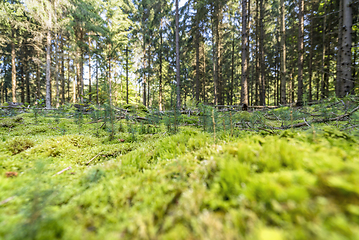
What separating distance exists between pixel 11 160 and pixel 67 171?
95 centimetres

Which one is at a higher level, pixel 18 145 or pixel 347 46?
pixel 347 46

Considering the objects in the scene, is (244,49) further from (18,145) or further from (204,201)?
(18,145)

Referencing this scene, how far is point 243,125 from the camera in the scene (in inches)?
153

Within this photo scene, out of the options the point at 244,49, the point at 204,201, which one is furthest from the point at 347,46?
the point at 204,201

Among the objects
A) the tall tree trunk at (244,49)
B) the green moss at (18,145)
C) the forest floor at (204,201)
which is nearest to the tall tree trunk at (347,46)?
the tall tree trunk at (244,49)

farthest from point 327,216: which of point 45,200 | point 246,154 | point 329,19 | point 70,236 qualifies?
point 329,19

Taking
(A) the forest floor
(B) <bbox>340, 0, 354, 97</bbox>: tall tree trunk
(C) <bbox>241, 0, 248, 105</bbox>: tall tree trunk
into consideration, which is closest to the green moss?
(A) the forest floor

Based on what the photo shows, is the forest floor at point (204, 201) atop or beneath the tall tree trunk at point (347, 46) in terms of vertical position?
beneath

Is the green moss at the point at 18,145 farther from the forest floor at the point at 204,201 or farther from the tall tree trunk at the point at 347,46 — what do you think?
the tall tree trunk at the point at 347,46

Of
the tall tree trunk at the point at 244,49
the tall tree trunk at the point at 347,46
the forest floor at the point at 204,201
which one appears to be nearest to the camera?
the forest floor at the point at 204,201

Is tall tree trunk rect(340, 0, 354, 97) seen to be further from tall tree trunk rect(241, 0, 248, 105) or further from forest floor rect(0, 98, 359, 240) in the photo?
forest floor rect(0, 98, 359, 240)

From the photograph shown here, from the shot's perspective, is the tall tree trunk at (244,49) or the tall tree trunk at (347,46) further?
the tall tree trunk at (244,49)

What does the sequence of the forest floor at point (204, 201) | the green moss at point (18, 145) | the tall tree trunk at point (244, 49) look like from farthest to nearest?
the tall tree trunk at point (244, 49) < the green moss at point (18, 145) < the forest floor at point (204, 201)

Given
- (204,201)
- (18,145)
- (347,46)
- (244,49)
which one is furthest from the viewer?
(244,49)
